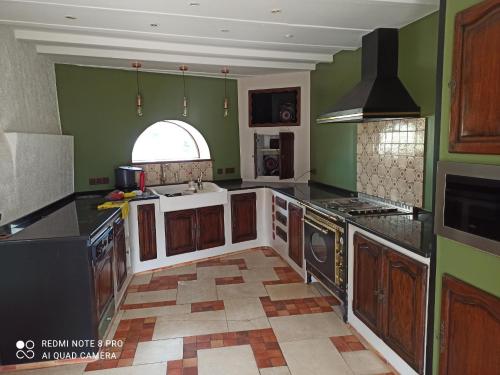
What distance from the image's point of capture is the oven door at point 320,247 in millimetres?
3008

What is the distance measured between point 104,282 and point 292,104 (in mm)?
3135

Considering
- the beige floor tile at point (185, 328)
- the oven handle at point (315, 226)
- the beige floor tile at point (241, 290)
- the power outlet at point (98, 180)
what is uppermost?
the power outlet at point (98, 180)

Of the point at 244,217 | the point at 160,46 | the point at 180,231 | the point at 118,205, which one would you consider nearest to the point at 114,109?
the point at 160,46

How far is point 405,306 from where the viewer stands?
2113mm

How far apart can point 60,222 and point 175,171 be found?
205 cm

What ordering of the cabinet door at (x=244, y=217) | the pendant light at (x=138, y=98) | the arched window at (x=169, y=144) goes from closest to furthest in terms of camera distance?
the pendant light at (x=138, y=98), the cabinet door at (x=244, y=217), the arched window at (x=169, y=144)

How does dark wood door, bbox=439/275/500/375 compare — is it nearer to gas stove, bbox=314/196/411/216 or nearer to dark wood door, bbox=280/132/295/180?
gas stove, bbox=314/196/411/216

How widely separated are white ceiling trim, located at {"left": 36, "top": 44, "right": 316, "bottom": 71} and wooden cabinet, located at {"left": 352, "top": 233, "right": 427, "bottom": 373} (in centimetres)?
236

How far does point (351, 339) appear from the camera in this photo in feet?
8.80

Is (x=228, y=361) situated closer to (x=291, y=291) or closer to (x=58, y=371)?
(x=58, y=371)

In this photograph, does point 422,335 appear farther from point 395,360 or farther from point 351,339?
point 351,339

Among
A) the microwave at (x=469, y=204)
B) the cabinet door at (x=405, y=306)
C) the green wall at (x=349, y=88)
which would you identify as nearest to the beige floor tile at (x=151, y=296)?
the cabinet door at (x=405, y=306)

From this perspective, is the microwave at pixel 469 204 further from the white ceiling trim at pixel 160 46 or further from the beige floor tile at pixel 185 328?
the white ceiling trim at pixel 160 46

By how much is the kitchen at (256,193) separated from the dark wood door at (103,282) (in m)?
0.04
